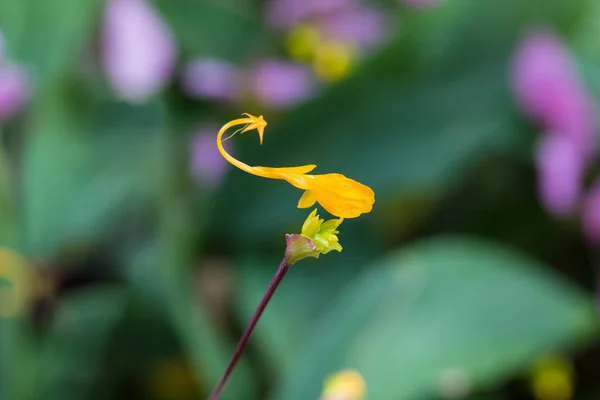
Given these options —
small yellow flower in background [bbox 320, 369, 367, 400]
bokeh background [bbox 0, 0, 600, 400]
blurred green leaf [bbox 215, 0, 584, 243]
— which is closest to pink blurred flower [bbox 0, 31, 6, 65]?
bokeh background [bbox 0, 0, 600, 400]

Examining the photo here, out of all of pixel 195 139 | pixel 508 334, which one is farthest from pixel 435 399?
pixel 195 139

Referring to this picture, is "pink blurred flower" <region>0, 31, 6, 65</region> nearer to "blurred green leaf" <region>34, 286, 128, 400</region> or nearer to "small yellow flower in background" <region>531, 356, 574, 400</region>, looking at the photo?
"blurred green leaf" <region>34, 286, 128, 400</region>

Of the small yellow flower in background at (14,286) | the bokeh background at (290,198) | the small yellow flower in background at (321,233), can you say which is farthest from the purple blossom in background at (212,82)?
the small yellow flower in background at (321,233)

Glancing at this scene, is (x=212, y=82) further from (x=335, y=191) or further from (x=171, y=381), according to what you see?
(x=335, y=191)

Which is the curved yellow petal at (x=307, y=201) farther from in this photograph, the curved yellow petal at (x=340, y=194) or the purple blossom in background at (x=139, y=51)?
the purple blossom in background at (x=139, y=51)

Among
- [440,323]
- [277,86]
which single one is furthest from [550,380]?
[277,86]

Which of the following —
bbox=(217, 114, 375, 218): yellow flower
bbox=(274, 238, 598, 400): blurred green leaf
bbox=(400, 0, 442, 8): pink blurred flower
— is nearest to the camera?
bbox=(217, 114, 375, 218): yellow flower

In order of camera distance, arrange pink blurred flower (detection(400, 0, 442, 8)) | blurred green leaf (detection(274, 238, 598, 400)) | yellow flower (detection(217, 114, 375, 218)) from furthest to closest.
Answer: pink blurred flower (detection(400, 0, 442, 8)) < blurred green leaf (detection(274, 238, 598, 400)) < yellow flower (detection(217, 114, 375, 218))
